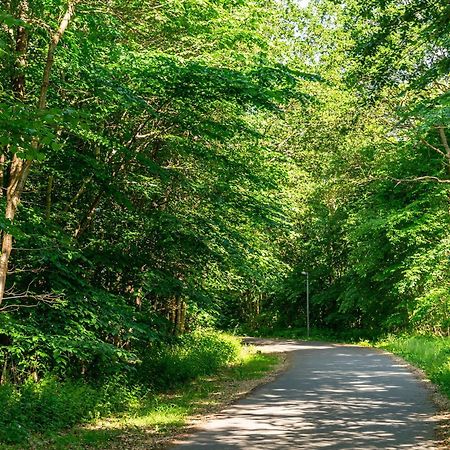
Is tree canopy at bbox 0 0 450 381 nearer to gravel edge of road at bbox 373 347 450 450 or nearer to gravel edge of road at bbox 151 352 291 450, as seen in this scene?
gravel edge of road at bbox 151 352 291 450

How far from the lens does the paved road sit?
8914mm

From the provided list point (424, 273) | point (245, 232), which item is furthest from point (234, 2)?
point (424, 273)

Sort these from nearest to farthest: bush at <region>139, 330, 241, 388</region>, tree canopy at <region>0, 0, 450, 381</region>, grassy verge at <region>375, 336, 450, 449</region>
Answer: tree canopy at <region>0, 0, 450, 381</region> < grassy verge at <region>375, 336, 450, 449</region> < bush at <region>139, 330, 241, 388</region>

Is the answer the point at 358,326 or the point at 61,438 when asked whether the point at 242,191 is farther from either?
the point at 358,326

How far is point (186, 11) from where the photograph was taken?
1072 centimetres

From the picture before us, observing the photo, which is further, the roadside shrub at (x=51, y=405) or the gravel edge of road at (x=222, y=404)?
the gravel edge of road at (x=222, y=404)

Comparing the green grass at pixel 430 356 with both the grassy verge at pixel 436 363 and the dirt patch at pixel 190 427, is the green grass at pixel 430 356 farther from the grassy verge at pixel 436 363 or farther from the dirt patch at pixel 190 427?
the dirt patch at pixel 190 427

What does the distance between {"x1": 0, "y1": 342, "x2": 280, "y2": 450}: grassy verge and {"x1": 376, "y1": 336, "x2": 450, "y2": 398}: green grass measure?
4602mm

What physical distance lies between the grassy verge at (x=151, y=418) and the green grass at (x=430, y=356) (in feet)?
15.1

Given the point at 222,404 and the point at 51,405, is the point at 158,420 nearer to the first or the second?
the point at 51,405

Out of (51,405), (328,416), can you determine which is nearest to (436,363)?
(328,416)

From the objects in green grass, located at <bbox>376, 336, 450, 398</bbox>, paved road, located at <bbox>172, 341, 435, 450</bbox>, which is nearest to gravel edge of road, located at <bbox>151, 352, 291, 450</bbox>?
paved road, located at <bbox>172, 341, 435, 450</bbox>

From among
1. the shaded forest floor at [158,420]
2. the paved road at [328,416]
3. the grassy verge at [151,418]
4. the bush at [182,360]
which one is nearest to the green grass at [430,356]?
the paved road at [328,416]

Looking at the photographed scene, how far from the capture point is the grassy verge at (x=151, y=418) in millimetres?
8912
